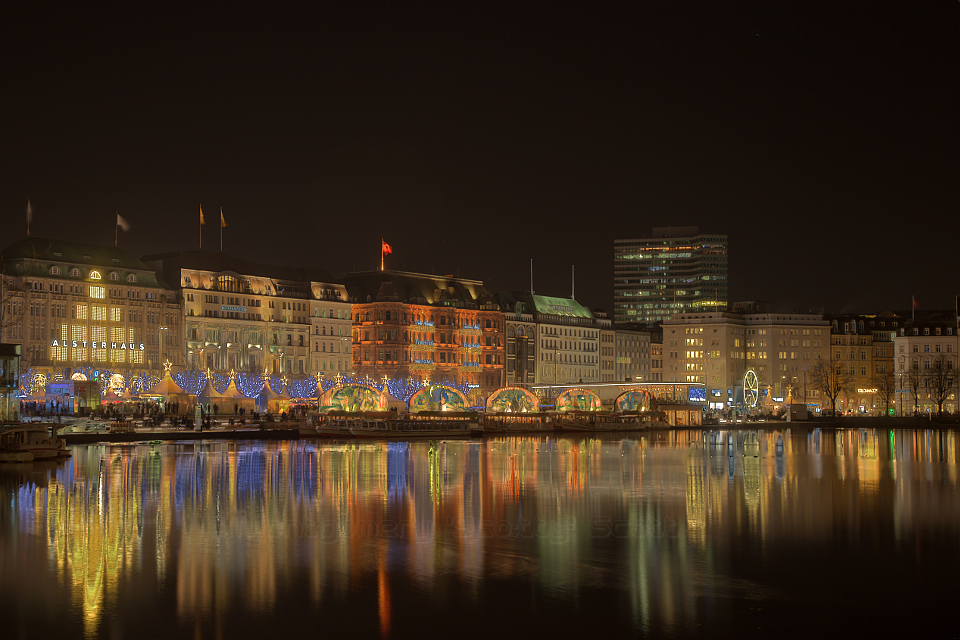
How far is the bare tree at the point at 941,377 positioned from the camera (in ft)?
541

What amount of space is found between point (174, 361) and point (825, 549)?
384 feet

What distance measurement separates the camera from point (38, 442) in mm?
59094

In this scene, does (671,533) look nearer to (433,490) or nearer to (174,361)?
(433,490)

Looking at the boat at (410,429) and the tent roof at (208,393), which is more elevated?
the tent roof at (208,393)

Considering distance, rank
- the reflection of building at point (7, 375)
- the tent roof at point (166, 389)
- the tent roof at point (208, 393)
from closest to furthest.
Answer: the reflection of building at point (7, 375), the tent roof at point (166, 389), the tent roof at point (208, 393)

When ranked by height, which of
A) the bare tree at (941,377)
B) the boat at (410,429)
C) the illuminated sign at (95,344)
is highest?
the illuminated sign at (95,344)

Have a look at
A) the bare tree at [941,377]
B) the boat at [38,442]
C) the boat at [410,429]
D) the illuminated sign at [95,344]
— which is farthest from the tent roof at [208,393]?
the bare tree at [941,377]

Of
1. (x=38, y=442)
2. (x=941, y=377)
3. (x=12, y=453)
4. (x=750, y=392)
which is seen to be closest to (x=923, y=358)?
(x=941, y=377)

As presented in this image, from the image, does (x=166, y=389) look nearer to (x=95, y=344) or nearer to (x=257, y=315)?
(x=95, y=344)

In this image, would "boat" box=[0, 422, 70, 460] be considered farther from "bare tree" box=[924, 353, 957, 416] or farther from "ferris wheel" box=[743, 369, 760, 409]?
"bare tree" box=[924, 353, 957, 416]

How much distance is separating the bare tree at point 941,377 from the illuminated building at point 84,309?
10198cm

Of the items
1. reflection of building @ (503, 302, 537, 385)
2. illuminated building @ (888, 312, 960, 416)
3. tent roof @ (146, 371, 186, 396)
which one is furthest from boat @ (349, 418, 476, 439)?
illuminated building @ (888, 312, 960, 416)

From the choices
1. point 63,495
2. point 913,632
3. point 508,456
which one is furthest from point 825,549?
point 508,456

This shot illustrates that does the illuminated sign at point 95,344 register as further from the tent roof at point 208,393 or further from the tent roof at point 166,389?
the tent roof at point 208,393
